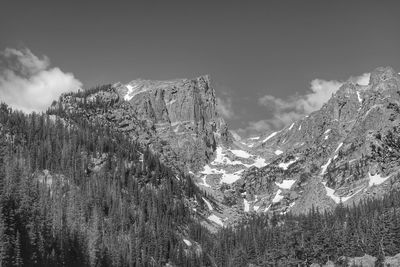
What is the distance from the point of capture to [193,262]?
174375mm

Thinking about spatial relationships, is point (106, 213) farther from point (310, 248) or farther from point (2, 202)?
point (2, 202)

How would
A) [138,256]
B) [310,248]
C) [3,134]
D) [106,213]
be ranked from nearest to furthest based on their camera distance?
[310,248] → [138,256] → [106,213] → [3,134]

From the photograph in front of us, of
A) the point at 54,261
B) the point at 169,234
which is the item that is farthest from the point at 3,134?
the point at 54,261

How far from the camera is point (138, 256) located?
158 metres

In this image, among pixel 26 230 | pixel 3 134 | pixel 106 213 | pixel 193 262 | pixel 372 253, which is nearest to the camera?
pixel 26 230

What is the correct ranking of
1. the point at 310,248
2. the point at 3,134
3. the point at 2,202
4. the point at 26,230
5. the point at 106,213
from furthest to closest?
the point at 3,134
the point at 106,213
the point at 310,248
the point at 26,230
the point at 2,202

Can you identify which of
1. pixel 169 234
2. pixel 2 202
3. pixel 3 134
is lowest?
pixel 2 202

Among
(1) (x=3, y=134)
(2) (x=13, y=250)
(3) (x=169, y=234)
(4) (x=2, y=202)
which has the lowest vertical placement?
(2) (x=13, y=250)

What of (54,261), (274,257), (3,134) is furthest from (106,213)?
(54,261)

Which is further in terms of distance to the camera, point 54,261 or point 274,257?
point 274,257

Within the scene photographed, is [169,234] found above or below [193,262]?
above

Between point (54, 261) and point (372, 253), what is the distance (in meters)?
81.2

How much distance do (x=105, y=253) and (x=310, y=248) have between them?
48.4 metres

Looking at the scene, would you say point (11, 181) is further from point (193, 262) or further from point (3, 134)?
point (3, 134)
